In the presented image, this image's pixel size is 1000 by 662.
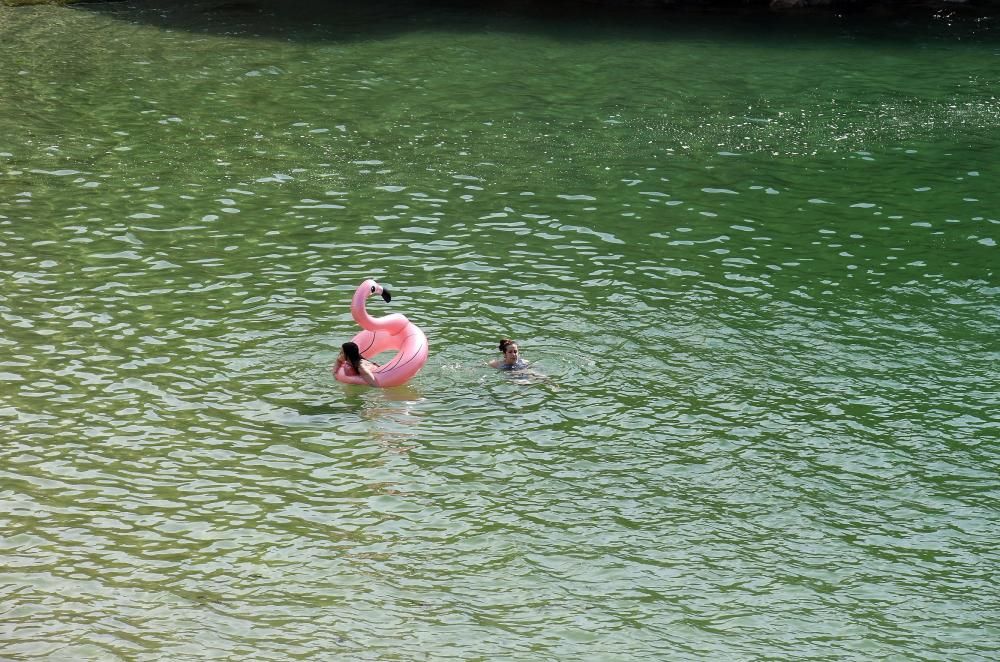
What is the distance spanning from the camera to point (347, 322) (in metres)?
20.6

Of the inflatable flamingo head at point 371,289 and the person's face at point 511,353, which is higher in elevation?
the inflatable flamingo head at point 371,289

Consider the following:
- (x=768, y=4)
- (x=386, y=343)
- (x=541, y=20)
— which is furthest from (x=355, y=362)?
(x=768, y=4)

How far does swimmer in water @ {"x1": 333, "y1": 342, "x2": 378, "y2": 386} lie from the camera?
18172 millimetres

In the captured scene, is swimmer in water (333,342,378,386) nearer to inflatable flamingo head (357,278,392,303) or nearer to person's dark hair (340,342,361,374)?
person's dark hair (340,342,361,374)

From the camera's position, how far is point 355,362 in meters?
18.2

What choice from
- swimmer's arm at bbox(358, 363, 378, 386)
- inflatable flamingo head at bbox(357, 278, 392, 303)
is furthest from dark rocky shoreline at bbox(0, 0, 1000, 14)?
swimmer's arm at bbox(358, 363, 378, 386)

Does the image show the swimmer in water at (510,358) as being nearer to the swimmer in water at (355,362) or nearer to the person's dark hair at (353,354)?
the swimmer in water at (355,362)

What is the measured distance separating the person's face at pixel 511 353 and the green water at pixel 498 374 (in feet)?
1.17

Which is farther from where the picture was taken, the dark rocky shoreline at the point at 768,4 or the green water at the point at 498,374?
the dark rocky shoreline at the point at 768,4

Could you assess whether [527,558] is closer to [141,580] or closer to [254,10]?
[141,580]

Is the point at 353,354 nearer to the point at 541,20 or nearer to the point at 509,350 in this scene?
the point at 509,350

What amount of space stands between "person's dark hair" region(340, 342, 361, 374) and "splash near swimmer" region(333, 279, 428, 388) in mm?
125

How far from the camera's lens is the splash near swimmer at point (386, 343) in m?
18.4

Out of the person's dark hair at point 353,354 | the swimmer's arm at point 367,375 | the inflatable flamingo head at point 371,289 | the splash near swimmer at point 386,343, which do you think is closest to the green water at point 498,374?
the swimmer's arm at point 367,375
